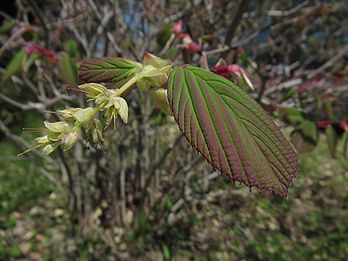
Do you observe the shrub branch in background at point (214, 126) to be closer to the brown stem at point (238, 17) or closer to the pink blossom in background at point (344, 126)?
the brown stem at point (238, 17)

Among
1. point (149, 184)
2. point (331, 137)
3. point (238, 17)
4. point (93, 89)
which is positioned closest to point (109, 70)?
point (93, 89)

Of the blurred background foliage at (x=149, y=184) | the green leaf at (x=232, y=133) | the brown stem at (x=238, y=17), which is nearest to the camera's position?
the green leaf at (x=232, y=133)

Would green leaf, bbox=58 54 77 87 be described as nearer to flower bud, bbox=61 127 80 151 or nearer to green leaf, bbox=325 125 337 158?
flower bud, bbox=61 127 80 151

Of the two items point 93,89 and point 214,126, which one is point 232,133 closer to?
point 214,126

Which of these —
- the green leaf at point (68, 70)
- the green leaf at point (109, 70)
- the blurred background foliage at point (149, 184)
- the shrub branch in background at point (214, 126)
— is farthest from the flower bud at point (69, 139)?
the blurred background foliage at point (149, 184)

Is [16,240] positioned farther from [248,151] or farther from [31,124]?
[248,151]

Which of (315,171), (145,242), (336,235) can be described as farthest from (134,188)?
(315,171)
